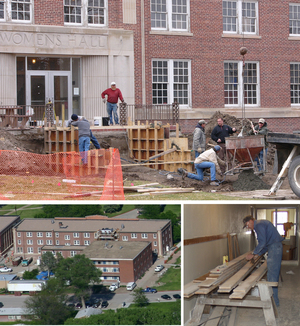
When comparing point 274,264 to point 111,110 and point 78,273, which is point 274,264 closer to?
point 78,273

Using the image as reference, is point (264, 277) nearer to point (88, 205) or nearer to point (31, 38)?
point (88, 205)

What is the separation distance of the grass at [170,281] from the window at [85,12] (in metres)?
24.2

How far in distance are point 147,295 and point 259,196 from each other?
27.6 feet

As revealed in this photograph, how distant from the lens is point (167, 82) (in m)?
31.0

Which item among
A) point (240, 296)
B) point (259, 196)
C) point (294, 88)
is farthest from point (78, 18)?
point (240, 296)

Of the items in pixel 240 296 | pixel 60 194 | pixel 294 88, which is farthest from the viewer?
pixel 294 88

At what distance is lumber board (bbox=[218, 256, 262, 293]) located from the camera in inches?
312

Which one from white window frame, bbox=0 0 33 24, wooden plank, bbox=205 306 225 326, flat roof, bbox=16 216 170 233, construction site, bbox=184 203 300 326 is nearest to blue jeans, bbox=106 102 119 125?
white window frame, bbox=0 0 33 24

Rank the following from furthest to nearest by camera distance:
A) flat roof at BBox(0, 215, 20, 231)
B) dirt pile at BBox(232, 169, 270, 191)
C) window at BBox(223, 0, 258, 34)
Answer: window at BBox(223, 0, 258, 34) → dirt pile at BBox(232, 169, 270, 191) → flat roof at BBox(0, 215, 20, 231)

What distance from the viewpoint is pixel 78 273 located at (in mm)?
6590

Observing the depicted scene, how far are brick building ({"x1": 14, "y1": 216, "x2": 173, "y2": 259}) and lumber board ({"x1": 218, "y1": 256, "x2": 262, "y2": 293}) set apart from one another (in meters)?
1.68

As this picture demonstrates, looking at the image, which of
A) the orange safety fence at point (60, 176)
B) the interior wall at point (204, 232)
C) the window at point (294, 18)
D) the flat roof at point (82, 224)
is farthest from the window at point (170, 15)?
the flat roof at point (82, 224)

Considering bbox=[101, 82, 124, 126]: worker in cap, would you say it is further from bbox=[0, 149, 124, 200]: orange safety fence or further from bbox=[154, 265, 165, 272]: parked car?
bbox=[154, 265, 165, 272]: parked car

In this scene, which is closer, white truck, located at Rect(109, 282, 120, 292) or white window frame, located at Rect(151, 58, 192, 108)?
white truck, located at Rect(109, 282, 120, 292)
